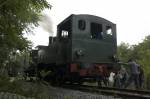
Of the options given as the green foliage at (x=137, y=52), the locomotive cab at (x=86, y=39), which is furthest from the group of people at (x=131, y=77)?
the green foliage at (x=137, y=52)

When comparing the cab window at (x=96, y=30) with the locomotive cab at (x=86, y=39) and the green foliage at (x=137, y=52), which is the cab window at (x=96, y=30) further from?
the green foliage at (x=137, y=52)

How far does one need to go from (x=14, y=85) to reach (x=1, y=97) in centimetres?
403

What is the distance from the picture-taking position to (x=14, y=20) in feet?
45.5

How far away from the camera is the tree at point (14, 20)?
11.0 m

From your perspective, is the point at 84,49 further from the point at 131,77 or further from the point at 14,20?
the point at 14,20

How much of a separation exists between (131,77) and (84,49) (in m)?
3.10

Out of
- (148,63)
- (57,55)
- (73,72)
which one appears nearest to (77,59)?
(73,72)

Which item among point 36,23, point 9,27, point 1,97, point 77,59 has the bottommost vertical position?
point 1,97

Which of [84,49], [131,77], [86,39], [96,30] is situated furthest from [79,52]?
[131,77]

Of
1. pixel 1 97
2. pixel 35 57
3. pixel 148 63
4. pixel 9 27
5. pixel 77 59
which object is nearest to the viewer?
pixel 1 97

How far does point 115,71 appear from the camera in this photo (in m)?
17.1

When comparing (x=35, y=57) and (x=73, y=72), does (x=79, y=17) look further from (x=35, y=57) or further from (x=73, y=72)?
(x=35, y=57)

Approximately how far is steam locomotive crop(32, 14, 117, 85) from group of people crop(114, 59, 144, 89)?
955mm

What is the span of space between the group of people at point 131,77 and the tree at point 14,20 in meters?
5.38
